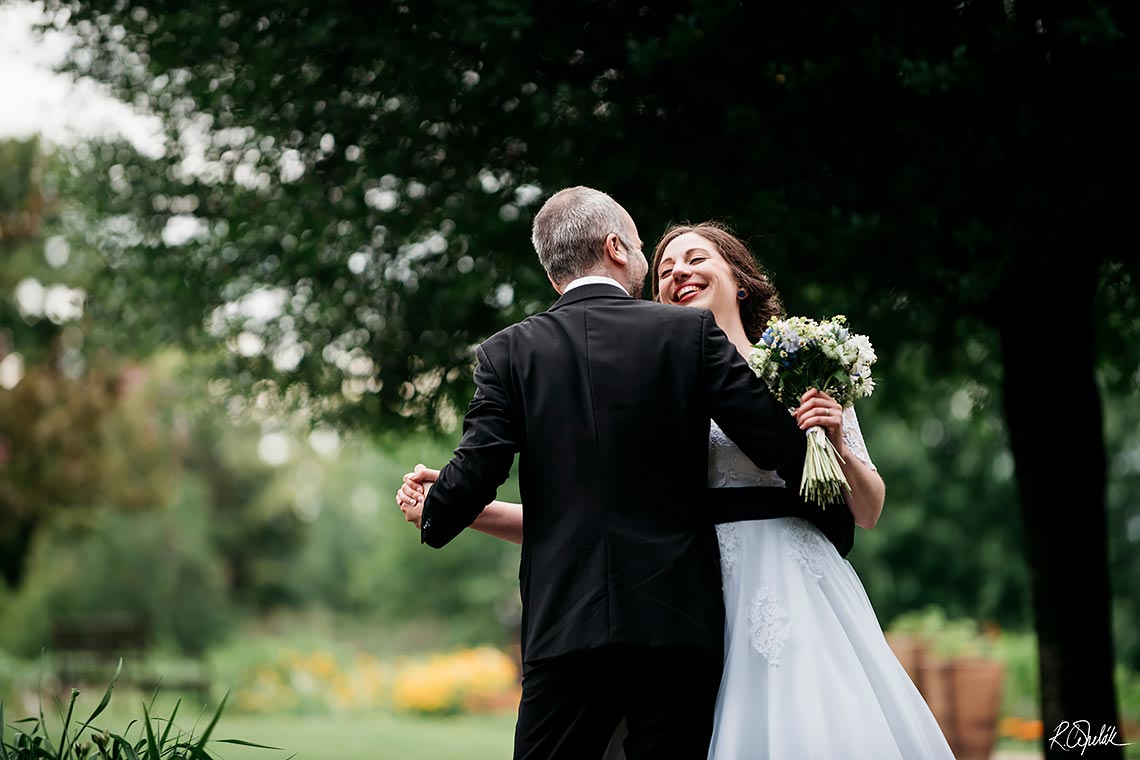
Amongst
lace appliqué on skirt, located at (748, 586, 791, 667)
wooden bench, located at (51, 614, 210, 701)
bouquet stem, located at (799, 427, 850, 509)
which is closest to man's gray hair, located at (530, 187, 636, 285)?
bouquet stem, located at (799, 427, 850, 509)

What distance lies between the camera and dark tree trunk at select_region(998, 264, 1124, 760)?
6.61m

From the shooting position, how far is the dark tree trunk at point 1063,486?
6.61 m

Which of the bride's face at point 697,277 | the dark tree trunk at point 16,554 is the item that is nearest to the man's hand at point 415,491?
the bride's face at point 697,277

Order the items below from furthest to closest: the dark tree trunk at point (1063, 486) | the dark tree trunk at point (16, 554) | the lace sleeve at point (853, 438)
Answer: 1. the dark tree trunk at point (16, 554)
2. the dark tree trunk at point (1063, 486)
3. the lace sleeve at point (853, 438)

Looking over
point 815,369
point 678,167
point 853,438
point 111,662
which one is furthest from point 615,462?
point 111,662

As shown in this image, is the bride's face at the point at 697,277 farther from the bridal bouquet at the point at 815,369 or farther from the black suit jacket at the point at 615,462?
the black suit jacket at the point at 615,462

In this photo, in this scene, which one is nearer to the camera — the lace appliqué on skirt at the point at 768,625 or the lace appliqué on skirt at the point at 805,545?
the lace appliqué on skirt at the point at 768,625

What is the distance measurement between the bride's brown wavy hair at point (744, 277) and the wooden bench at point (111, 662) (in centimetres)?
1100

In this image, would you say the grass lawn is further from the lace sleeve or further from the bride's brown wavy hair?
the lace sleeve

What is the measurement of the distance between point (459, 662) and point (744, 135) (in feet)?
35.3

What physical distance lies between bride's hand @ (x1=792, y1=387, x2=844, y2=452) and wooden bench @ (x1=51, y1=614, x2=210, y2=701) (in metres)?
11.6

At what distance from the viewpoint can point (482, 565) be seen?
22891 mm

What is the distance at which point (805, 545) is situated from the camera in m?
3.27

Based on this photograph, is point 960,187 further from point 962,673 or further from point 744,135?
point 962,673
